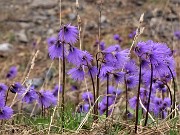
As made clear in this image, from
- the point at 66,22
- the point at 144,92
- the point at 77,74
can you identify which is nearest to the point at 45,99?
the point at 77,74

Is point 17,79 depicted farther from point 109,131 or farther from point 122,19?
point 109,131

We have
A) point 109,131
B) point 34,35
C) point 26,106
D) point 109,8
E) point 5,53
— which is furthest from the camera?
point 109,8

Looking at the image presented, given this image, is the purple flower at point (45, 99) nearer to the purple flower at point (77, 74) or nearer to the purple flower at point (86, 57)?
the purple flower at point (77, 74)

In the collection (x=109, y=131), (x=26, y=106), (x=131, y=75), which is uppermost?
(x=131, y=75)

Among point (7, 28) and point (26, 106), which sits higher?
point (7, 28)

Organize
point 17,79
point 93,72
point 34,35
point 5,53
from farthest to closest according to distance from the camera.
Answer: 1. point 34,35
2. point 5,53
3. point 17,79
4. point 93,72

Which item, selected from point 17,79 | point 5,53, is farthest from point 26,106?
point 5,53

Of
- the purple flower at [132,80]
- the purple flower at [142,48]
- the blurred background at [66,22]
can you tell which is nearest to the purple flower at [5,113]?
the purple flower at [132,80]

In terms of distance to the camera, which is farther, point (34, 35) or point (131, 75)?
point (34, 35)
